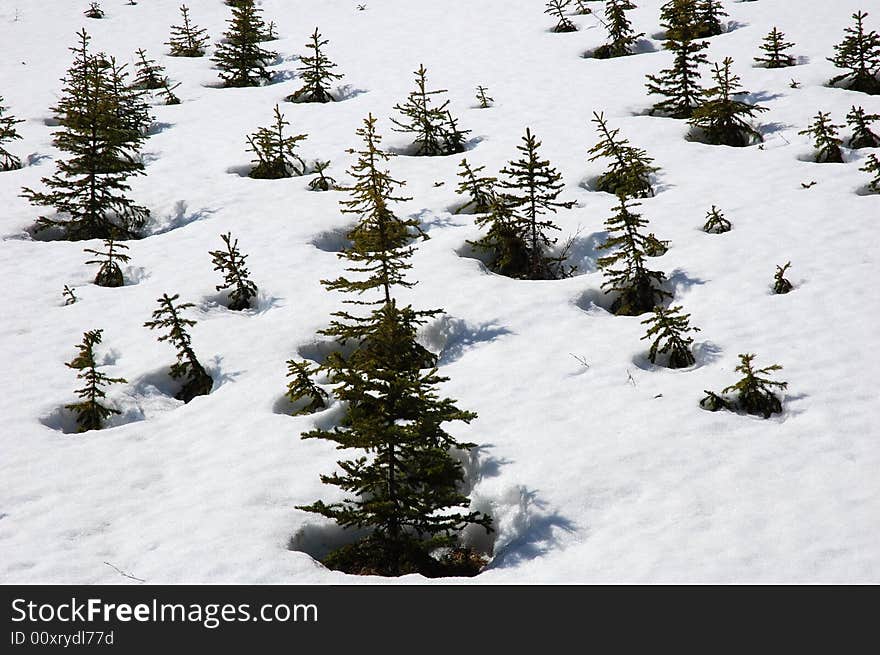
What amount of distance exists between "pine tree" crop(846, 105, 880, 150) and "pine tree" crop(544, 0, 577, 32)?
28.6ft

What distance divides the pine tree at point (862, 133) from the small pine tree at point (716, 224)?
314 cm

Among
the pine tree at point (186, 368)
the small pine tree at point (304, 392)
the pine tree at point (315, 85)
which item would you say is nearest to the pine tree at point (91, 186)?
the pine tree at point (186, 368)

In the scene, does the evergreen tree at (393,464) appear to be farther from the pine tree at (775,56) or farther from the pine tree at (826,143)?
the pine tree at (775,56)

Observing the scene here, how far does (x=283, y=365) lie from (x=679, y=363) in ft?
12.7

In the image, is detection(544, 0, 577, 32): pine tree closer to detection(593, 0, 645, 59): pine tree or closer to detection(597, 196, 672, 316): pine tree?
detection(593, 0, 645, 59): pine tree

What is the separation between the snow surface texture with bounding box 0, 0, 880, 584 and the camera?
4457 millimetres

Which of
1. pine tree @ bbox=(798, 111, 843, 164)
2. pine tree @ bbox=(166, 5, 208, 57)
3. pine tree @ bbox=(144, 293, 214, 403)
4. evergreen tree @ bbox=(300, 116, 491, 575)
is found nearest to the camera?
evergreen tree @ bbox=(300, 116, 491, 575)

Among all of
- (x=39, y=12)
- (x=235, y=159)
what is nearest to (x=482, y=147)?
(x=235, y=159)

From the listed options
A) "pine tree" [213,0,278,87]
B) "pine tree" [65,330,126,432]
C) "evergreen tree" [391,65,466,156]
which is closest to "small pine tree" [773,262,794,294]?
"evergreen tree" [391,65,466,156]

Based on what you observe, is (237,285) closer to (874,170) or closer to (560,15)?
(874,170)

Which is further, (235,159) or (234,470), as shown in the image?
(235,159)
